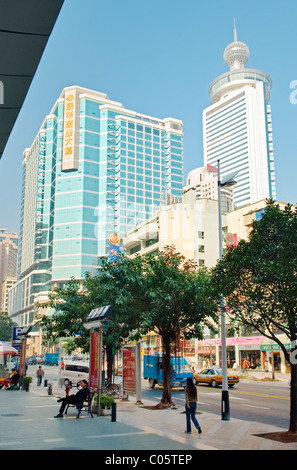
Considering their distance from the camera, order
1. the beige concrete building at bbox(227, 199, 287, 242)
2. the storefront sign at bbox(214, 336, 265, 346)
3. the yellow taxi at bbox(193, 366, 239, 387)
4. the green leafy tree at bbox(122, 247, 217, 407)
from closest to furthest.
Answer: the green leafy tree at bbox(122, 247, 217, 407) → the yellow taxi at bbox(193, 366, 239, 387) → the storefront sign at bbox(214, 336, 265, 346) → the beige concrete building at bbox(227, 199, 287, 242)

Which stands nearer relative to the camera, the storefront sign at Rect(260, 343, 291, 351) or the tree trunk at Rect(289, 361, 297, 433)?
the tree trunk at Rect(289, 361, 297, 433)

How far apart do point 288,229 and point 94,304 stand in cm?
1571

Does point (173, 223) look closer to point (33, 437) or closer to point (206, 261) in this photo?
point (206, 261)

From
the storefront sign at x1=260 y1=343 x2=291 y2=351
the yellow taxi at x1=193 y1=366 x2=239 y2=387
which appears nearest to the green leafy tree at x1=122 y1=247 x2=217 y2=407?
the yellow taxi at x1=193 y1=366 x2=239 y2=387

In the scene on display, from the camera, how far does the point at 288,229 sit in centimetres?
1283

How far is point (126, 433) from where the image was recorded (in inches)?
473

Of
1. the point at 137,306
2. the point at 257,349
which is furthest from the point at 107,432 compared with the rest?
the point at 257,349

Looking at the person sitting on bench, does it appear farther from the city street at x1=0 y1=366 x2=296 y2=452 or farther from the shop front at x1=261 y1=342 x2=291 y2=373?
the shop front at x1=261 y1=342 x2=291 y2=373

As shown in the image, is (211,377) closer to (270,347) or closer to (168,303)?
(168,303)

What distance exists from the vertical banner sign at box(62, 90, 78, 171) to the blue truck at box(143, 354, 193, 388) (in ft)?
361

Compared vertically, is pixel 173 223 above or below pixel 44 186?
below

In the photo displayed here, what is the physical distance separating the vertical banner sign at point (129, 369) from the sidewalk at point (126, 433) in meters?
3.09

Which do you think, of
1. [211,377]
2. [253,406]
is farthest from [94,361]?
[211,377]

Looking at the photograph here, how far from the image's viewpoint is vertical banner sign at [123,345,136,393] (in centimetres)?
2088
